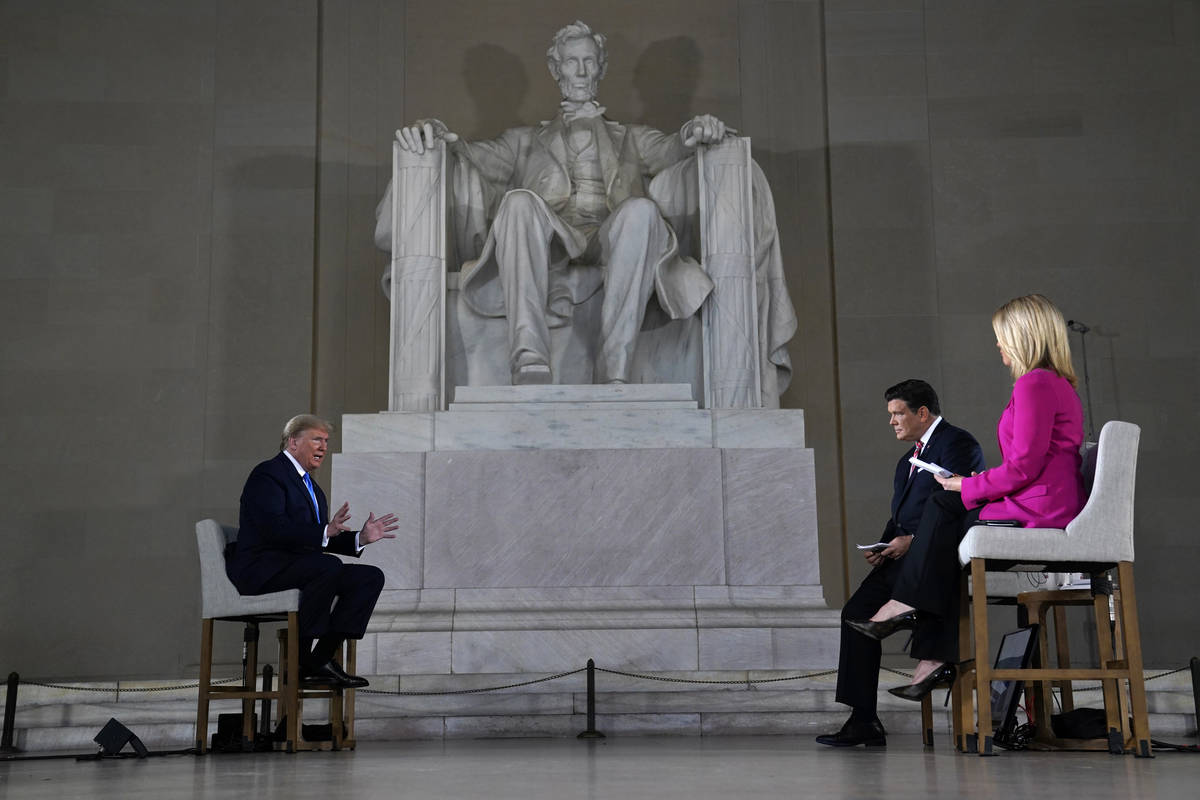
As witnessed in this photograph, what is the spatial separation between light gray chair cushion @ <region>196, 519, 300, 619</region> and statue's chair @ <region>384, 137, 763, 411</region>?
5.97 feet

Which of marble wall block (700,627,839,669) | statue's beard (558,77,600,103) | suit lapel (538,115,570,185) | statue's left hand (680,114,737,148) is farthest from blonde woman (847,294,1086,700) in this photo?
statue's beard (558,77,600,103)

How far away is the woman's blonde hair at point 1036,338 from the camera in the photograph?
3.96m

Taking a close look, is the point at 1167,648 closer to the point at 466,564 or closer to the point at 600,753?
the point at 466,564

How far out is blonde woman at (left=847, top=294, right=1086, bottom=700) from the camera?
386 cm

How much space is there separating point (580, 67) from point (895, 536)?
3.65 meters

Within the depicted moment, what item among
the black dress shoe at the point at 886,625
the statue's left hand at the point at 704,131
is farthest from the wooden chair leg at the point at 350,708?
the statue's left hand at the point at 704,131

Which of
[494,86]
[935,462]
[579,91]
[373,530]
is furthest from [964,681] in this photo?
[494,86]

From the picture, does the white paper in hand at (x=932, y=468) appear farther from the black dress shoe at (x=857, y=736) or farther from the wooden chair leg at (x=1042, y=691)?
the black dress shoe at (x=857, y=736)

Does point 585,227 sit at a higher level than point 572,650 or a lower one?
higher

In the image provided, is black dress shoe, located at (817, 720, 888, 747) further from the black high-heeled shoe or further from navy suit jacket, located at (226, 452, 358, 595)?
navy suit jacket, located at (226, 452, 358, 595)

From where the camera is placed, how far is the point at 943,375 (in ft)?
27.7

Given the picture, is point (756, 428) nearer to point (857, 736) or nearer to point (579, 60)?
point (857, 736)

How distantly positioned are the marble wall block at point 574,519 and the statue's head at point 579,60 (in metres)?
2.26

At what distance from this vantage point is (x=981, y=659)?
3.68 metres
